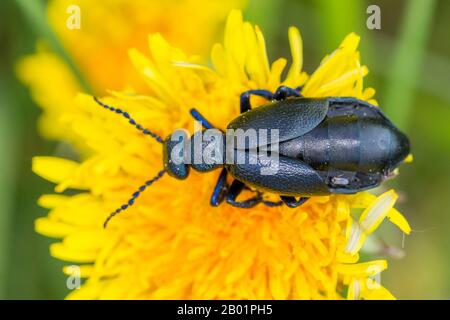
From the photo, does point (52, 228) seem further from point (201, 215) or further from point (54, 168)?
point (201, 215)

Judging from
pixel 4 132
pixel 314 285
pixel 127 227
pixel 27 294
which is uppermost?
pixel 4 132

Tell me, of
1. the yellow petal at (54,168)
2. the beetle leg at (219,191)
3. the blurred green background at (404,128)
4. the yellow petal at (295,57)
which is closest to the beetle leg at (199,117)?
the beetle leg at (219,191)

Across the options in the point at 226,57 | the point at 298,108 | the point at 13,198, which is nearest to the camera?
the point at 298,108

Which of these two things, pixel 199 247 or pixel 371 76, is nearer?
pixel 199 247

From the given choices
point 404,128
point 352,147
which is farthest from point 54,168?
point 404,128

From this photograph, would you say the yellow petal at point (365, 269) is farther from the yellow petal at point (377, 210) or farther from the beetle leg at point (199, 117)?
the beetle leg at point (199, 117)

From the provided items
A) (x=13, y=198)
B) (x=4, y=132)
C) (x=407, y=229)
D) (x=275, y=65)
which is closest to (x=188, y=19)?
(x=275, y=65)

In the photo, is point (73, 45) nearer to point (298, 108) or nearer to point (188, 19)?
point (188, 19)
